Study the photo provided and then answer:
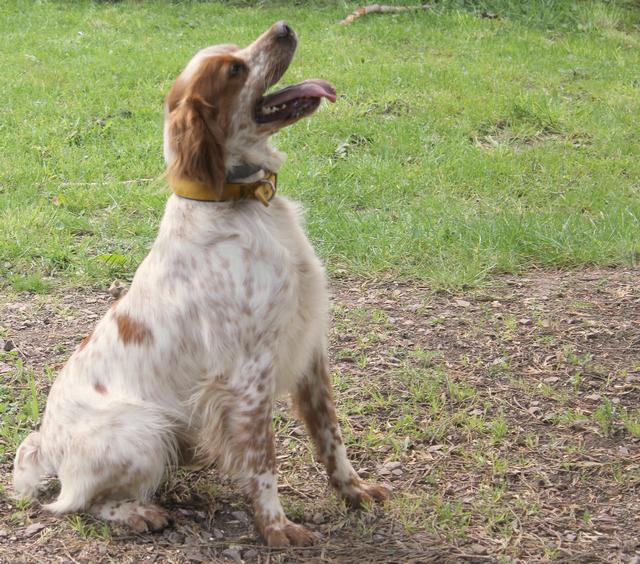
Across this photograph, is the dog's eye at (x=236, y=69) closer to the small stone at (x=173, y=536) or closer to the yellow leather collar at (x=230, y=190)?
the yellow leather collar at (x=230, y=190)

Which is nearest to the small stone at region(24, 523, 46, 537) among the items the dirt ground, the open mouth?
the dirt ground

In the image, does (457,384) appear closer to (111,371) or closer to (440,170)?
(111,371)

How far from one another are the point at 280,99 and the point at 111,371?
3.61 feet

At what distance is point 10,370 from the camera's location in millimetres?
4250

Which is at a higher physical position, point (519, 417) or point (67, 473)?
point (67, 473)

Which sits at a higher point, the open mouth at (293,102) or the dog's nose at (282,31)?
the dog's nose at (282,31)

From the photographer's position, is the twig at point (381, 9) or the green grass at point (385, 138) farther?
the twig at point (381, 9)

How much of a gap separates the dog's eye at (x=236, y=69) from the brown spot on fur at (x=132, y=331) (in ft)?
2.94

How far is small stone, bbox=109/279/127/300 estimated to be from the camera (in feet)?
14.2

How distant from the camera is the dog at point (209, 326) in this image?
3.01 m

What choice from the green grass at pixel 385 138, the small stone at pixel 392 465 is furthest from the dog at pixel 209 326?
the small stone at pixel 392 465

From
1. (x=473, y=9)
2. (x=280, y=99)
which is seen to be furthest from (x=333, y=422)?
(x=473, y=9)

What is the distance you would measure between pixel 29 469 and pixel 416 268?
247 cm

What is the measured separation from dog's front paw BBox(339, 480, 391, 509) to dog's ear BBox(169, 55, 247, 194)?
3.84 feet
